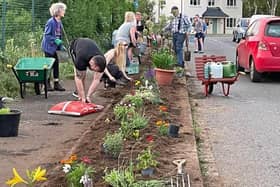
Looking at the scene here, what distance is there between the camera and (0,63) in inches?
566

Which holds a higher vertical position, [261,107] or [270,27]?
[270,27]

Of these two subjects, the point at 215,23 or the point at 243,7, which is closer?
the point at 215,23

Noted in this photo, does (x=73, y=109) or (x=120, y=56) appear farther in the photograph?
(x=120, y=56)

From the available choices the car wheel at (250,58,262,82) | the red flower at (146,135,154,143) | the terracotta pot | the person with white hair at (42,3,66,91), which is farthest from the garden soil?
the car wheel at (250,58,262,82)

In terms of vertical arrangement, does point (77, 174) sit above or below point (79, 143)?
above

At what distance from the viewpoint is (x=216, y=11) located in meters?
101

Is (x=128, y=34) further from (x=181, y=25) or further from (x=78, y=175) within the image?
(x=78, y=175)

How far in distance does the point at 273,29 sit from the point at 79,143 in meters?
10.6

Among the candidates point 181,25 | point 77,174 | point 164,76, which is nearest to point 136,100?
point 164,76

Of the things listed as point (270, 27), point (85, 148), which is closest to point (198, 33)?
point (270, 27)

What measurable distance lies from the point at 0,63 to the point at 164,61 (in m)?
3.56

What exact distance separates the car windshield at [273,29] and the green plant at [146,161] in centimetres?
1121

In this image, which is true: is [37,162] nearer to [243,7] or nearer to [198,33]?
[198,33]

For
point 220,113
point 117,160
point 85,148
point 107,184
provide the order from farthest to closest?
point 220,113
point 85,148
point 117,160
point 107,184
